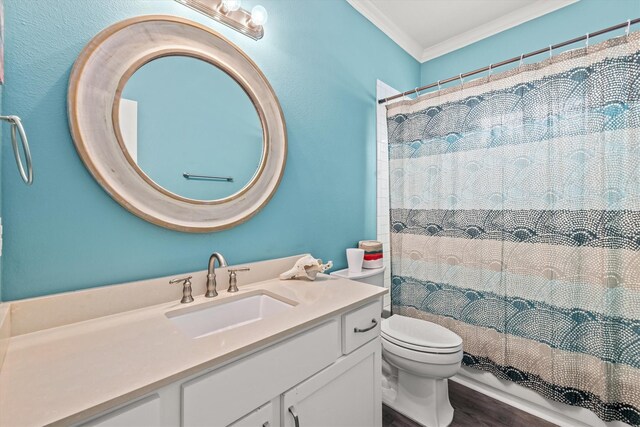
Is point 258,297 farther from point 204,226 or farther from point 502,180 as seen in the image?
point 502,180

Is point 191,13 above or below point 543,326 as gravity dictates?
above

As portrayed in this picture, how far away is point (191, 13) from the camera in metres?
1.20

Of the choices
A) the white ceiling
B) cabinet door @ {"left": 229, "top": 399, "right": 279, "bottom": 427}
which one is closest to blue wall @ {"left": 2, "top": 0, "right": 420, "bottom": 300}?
the white ceiling

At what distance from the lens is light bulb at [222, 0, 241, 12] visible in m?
1.24

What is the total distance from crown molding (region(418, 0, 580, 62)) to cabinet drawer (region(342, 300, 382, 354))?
2.53 metres

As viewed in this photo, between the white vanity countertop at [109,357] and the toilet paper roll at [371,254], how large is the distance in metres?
0.87

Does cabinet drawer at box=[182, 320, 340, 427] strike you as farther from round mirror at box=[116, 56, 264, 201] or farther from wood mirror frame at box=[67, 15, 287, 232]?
round mirror at box=[116, 56, 264, 201]

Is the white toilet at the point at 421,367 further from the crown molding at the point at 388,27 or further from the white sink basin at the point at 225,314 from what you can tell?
the crown molding at the point at 388,27

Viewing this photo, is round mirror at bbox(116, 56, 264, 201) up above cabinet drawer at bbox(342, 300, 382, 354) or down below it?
above

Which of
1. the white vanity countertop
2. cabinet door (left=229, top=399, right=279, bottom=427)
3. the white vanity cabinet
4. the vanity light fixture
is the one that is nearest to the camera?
the white vanity countertop

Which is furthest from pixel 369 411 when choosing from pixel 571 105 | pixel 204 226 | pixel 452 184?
pixel 571 105

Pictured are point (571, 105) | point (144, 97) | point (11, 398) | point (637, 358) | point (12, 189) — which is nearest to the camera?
point (11, 398)

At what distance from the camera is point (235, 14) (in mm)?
1315

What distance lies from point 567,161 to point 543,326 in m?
0.94
